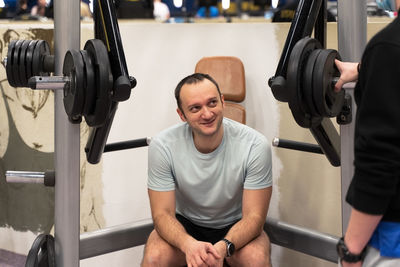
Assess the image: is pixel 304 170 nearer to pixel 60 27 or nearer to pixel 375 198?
pixel 60 27

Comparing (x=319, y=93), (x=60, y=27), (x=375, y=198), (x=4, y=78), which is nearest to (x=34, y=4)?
(x=4, y=78)

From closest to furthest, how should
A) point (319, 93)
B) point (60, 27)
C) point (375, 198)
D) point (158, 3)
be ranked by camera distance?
1. point (375, 198)
2. point (319, 93)
3. point (60, 27)
4. point (158, 3)

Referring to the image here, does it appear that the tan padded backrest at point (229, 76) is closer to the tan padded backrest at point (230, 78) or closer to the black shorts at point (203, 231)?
the tan padded backrest at point (230, 78)

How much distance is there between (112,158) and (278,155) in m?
0.89

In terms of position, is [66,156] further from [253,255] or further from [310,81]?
[310,81]

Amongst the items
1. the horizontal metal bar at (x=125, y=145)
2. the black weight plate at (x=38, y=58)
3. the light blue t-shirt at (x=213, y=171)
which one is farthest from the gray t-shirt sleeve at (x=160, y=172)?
the black weight plate at (x=38, y=58)

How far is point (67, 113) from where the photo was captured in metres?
2.18

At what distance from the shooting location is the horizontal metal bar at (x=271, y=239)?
8.58 feet

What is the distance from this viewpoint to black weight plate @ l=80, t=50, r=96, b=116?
209cm

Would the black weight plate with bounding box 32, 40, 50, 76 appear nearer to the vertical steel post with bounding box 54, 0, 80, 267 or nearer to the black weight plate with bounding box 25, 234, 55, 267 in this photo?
the vertical steel post with bounding box 54, 0, 80, 267

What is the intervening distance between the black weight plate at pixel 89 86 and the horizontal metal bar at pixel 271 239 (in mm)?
735

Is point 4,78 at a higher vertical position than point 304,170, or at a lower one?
higher

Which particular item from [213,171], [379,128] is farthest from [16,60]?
[379,128]

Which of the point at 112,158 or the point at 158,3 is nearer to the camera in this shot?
the point at 112,158
